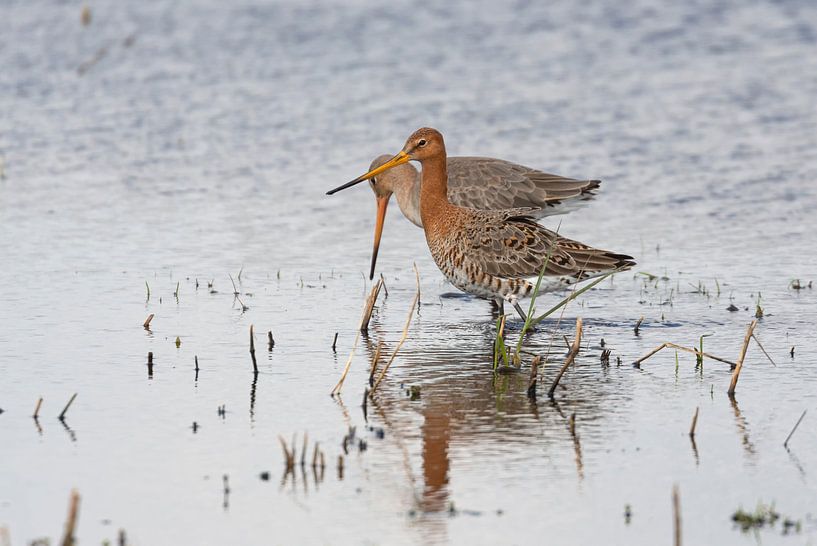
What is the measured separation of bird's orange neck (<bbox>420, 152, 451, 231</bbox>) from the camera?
10.2m

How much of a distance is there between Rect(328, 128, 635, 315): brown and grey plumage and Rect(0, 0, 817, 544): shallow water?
0.34 meters

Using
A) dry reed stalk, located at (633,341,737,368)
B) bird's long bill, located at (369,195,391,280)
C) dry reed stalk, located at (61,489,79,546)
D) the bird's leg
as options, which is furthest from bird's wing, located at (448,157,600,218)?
dry reed stalk, located at (61,489,79,546)

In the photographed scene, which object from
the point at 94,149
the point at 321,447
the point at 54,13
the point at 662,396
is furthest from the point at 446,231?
the point at 54,13

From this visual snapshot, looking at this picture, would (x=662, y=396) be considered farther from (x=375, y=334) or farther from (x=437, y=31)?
(x=437, y=31)

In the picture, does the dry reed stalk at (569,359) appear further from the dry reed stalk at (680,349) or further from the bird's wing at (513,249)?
the bird's wing at (513,249)

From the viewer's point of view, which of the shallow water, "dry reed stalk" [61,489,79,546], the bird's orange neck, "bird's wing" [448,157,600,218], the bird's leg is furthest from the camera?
"bird's wing" [448,157,600,218]

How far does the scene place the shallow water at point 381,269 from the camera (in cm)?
604

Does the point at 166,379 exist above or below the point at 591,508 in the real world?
above

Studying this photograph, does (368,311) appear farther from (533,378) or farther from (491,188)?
(491,188)

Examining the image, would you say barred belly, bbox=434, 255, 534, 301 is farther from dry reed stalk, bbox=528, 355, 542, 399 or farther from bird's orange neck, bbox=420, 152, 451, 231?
dry reed stalk, bbox=528, 355, 542, 399

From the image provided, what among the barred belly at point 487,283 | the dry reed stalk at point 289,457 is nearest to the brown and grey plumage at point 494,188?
the barred belly at point 487,283

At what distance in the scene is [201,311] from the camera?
955 cm

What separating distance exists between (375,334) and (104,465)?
3087 mm

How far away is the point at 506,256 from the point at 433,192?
111cm
